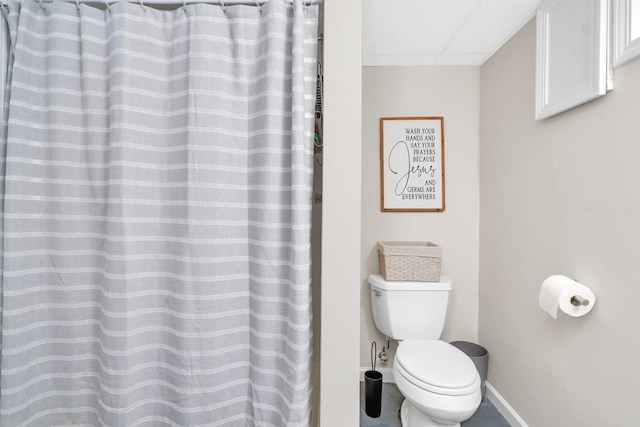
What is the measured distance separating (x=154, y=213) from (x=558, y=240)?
A: 1.81 metres

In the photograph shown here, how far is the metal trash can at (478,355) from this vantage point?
2.04m

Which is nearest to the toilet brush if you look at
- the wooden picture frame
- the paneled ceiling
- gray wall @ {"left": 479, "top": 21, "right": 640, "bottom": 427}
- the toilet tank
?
the toilet tank

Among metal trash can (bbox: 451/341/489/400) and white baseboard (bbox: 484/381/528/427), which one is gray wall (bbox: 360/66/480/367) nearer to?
metal trash can (bbox: 451/341/489/400)

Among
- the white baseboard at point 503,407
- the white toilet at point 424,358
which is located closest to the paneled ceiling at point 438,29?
the white toilet at point 424,358

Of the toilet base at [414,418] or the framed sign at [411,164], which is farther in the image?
the framed sign at [411,164]

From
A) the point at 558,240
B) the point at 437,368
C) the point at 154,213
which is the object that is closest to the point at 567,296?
the point at 558,240

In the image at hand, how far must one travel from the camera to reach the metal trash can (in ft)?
6.68

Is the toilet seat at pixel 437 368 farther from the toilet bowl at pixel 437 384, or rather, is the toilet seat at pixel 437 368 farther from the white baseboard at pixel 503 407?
the white baseboard at pixel 503 407

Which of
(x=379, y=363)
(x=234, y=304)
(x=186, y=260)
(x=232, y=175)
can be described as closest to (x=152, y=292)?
(x=186, y=260)

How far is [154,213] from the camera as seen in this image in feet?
4.16

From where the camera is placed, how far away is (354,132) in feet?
3.92

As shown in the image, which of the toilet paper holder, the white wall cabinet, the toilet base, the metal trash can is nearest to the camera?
the white wall cabinet

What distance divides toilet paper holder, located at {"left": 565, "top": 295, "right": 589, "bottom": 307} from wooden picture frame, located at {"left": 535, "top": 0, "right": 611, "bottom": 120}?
807 mm

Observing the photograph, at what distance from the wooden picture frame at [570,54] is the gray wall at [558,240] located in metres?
0.06
